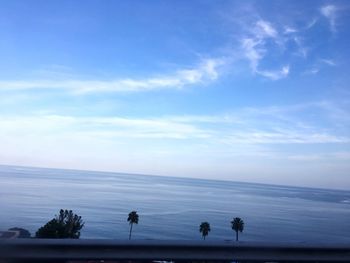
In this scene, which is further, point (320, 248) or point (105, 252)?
point (320, 248)

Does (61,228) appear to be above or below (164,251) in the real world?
below

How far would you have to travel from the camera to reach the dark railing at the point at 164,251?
3.88 meters

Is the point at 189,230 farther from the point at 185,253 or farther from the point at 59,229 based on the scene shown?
the point at 185,253

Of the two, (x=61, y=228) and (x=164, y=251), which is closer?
(x=164, y=251)

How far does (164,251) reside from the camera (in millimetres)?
4176

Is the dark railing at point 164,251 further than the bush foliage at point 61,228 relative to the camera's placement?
No

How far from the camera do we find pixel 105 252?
406cm

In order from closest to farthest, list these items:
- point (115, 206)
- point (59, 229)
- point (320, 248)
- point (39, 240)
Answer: point (39, 240)
point (320, 248)
point (59, 229)
point (115, 206)

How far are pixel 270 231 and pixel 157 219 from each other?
1080 inches

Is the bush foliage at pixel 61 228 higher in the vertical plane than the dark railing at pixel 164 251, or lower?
lower

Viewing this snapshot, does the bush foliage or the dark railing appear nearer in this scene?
the dark railing

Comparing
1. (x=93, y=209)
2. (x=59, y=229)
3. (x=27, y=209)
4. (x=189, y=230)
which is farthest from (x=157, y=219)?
(x=59, y=229)

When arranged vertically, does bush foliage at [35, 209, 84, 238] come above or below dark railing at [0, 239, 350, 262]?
below

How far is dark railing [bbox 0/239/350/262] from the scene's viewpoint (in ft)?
12.7
